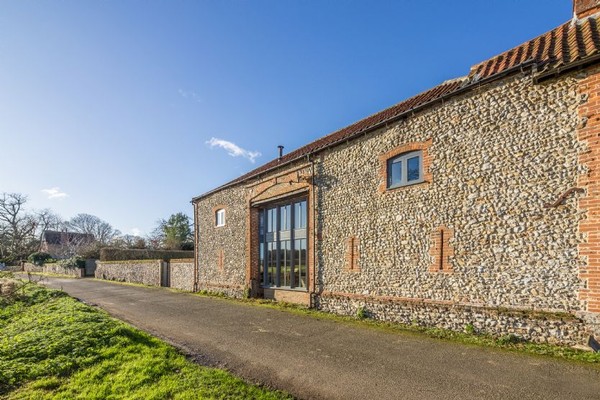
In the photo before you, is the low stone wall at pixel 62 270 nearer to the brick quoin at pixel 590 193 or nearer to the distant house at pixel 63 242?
the distant house at pixel 63 242

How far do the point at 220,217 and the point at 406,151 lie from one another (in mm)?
11847

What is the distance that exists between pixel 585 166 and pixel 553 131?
905 mm

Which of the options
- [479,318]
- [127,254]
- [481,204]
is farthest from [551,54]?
[127,254]

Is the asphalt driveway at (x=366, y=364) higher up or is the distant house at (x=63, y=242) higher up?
the asphalt driveway at (x=366, y=364)

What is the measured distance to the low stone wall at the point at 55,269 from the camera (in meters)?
33.9

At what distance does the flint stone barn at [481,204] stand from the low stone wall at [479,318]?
2 centimetres

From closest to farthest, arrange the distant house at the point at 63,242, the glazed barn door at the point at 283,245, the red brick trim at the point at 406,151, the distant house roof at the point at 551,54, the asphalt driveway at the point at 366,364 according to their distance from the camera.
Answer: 1. the asphalt driveway at the point at 366,364
2. the distant house roof at the point at 551,54
3. the red brick trim at the point at 406,151
4. the glazed barn door at the point at 283,245
5. the distant house at the point at 63,242

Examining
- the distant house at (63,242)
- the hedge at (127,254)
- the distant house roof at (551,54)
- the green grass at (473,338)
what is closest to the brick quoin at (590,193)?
the distant house roof at (551,54)

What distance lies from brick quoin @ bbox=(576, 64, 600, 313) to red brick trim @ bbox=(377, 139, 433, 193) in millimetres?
3100

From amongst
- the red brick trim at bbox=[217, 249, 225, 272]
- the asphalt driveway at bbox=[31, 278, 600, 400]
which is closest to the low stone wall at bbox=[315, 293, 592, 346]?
the asphalt driveway at bbox=[31, 278, 600, 400]

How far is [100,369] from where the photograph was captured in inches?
213

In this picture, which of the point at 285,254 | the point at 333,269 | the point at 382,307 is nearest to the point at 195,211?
the point at 285,254

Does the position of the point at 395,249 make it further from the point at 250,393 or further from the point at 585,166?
the point at 250,393

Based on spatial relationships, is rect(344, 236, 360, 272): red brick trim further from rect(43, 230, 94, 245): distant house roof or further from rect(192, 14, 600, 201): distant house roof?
rect(43, 230, 94, 245): distant house roof
